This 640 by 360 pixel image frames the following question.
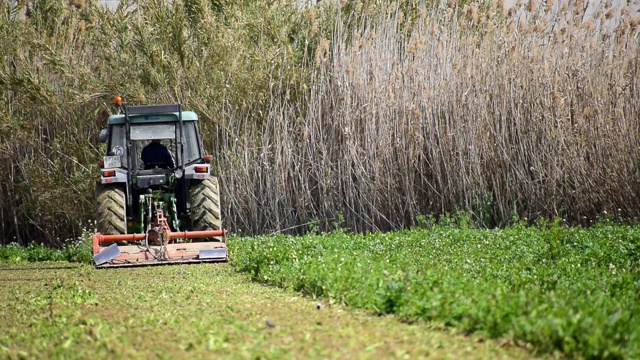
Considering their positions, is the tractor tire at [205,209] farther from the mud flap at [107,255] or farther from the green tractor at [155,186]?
the mud flap at [107,255]

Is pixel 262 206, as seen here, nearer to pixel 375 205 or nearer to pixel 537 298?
pixel 375 205

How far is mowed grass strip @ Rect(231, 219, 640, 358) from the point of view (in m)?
4.63

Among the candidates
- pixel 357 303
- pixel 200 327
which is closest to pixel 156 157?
pixel 357 303

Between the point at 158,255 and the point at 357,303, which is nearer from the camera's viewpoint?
the point at 357,303

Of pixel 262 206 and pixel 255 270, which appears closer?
pixel 255 270

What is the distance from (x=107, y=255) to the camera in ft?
32.9

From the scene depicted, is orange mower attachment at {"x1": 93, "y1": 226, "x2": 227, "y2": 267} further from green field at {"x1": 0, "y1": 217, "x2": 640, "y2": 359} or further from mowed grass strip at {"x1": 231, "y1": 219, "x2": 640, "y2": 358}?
mowed grass strip at {"x1": 231, "y1": 219, "x2": 640, "y2": 358}

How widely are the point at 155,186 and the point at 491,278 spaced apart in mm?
5453

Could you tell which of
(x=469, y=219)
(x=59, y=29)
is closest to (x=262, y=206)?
(x=469, y=219)

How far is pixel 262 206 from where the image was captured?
13156 mm

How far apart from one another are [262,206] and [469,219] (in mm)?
2755

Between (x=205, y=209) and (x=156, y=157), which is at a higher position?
(x=156, y=157)

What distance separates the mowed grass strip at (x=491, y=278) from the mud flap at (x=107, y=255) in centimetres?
122

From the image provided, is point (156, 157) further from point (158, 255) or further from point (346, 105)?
point (346, 105)
